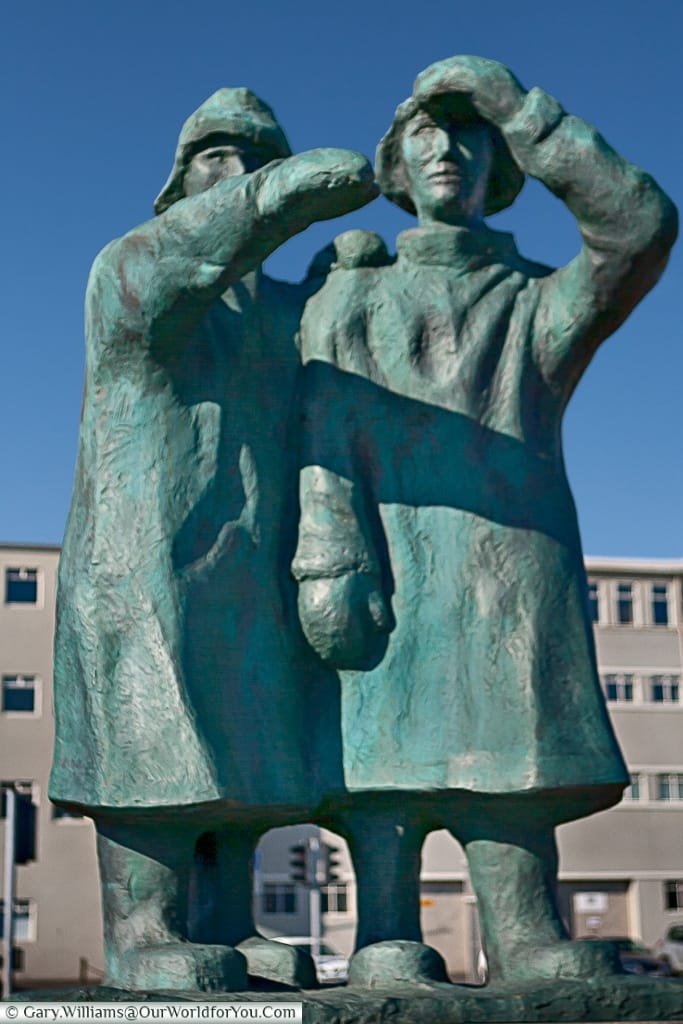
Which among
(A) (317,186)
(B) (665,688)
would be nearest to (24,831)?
(A) (317,186)

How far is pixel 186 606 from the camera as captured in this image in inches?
189

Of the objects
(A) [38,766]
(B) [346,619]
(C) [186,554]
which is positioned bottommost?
(B) [346,619]

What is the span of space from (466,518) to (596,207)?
1.02 metres

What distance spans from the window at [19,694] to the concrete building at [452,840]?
0.03 meters

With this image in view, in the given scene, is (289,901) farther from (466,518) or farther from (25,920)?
(466,518)

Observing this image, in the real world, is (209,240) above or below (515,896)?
above

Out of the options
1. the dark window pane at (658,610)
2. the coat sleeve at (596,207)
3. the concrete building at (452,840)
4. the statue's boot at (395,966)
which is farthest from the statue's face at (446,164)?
the dark window pane at (658,610)

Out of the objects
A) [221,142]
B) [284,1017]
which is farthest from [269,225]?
[284,1017]

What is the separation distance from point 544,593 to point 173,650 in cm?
115

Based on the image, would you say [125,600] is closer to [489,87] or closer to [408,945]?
[408,945]

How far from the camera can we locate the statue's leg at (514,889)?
488 cm

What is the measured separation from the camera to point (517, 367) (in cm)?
514

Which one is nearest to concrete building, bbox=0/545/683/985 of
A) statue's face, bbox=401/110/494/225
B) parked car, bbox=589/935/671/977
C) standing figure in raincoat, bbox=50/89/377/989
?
parked car, bbox=589/935/671/977

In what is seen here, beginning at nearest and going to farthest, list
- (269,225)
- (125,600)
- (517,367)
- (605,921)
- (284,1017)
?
Answer: (284,1017) → (269,225) → (125,600) → (517,367) → (605,921)
